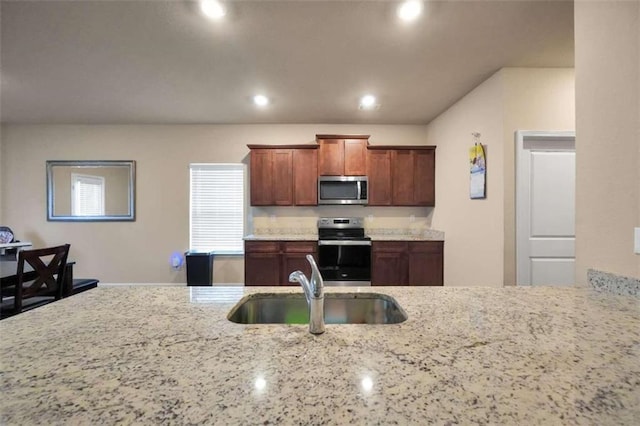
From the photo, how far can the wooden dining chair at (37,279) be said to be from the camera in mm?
2123

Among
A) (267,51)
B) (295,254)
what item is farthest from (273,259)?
(267,51)

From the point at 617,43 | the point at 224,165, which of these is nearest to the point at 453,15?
the point at 617,43

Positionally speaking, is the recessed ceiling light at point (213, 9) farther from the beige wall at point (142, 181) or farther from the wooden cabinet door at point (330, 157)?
the beige wall at point (142, 181)

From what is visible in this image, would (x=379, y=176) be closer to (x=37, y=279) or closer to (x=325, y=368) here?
(x=325, y=368)

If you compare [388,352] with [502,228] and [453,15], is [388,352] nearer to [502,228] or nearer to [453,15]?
[453,15]

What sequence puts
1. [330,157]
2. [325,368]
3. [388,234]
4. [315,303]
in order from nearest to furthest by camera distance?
1. [325,368]
2. [315,303]
3. [330,157]
4. [388,234]

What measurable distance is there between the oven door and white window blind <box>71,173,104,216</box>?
3.69m

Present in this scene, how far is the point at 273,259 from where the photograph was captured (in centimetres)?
377

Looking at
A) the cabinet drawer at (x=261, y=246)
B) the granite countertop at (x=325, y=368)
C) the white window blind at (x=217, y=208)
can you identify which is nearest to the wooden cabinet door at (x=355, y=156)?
the cabinet drawer at (x=261, y=246)

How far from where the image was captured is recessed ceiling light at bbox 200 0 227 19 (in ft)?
5.86

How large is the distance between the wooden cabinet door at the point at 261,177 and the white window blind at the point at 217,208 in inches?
19.1

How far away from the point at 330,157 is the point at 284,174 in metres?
0.72

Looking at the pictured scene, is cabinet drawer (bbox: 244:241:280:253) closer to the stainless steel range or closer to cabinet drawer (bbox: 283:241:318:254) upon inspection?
cabinet drawer (bbox: 283:241:318:254)

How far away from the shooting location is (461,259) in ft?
10.8
